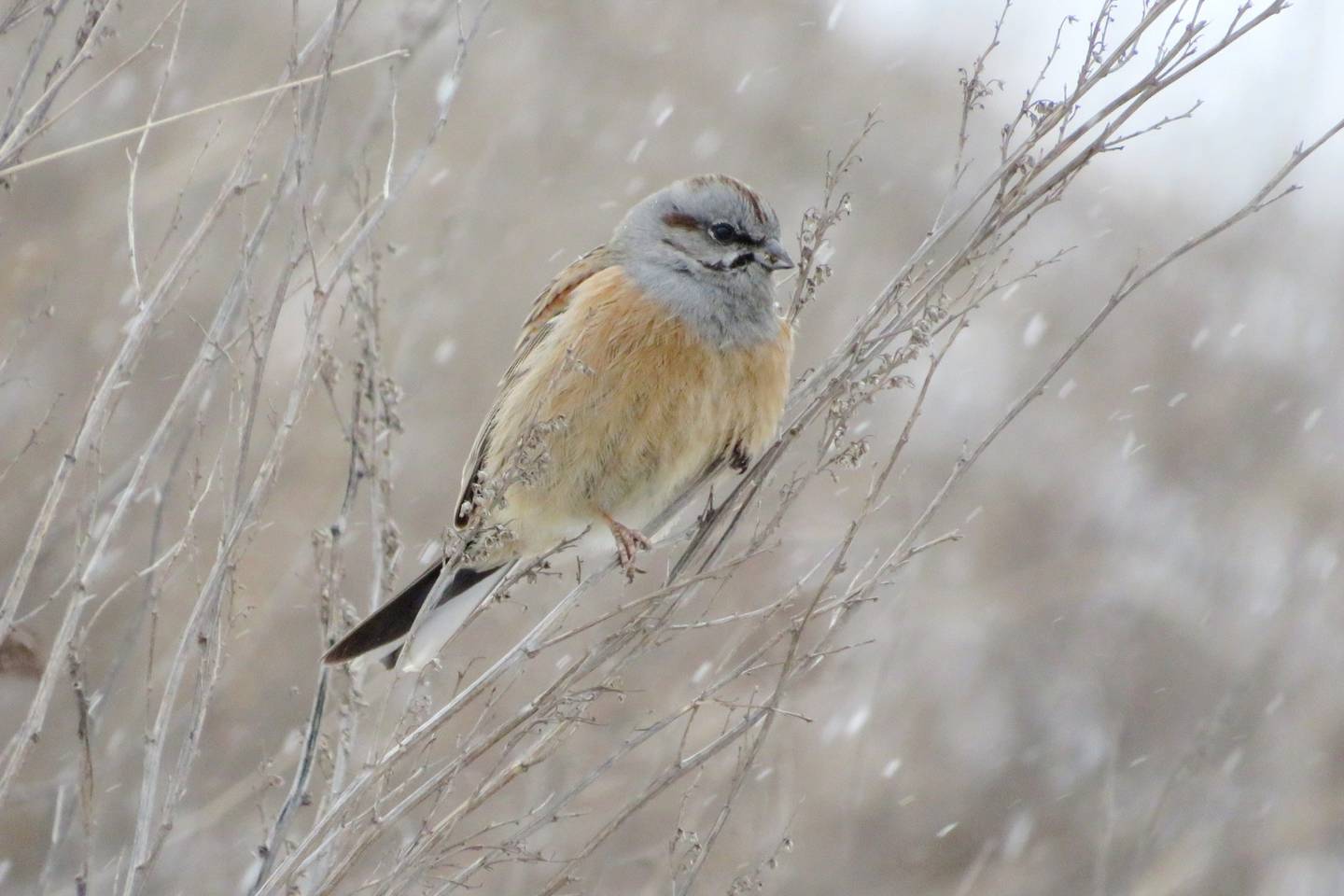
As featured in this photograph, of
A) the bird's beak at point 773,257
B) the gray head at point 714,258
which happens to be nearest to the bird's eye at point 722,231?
the gray head at point 714,258

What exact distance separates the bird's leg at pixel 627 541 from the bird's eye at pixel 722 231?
0.95 metres

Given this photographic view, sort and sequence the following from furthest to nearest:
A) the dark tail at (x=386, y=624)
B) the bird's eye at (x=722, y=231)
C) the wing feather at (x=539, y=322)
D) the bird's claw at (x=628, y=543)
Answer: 1. the wing feather at (x=539, y=322)
2. the bird's eye at (x=722, y=231)
3. the bird's claw at (x=628, y=543)
4. the dark tail at (x=386, y=624)

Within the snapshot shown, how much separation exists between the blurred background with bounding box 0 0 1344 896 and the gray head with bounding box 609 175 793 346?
0.82m

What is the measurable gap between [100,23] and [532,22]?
33.9ft

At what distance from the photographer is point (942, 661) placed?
9.55 metres

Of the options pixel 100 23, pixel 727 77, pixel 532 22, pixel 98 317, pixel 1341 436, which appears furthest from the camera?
pixel 727 77

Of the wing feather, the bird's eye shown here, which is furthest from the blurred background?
the bird's eye

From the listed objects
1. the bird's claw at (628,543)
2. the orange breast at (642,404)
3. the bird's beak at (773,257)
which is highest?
the bird's beak at (773,257)

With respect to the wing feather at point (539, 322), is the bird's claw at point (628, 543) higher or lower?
lower

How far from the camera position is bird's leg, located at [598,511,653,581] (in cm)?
381

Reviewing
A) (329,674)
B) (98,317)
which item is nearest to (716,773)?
(329,674)

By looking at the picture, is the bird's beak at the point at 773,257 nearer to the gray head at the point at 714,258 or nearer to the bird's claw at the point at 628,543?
the gray head at the point at 714,258

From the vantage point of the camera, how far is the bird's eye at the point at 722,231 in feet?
13.6

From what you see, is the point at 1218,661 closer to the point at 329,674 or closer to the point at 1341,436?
the point at 1341,436
